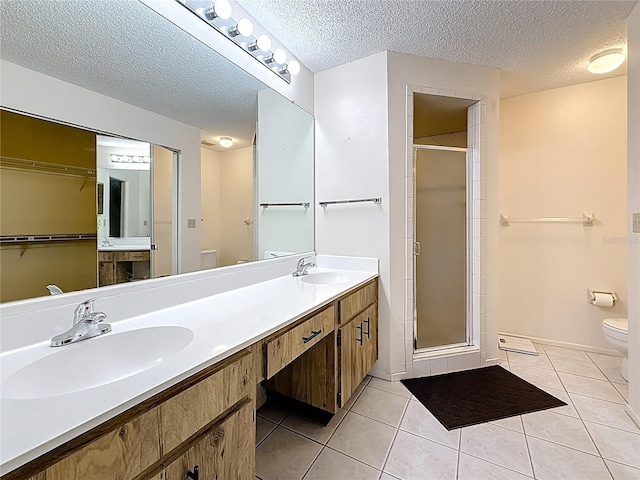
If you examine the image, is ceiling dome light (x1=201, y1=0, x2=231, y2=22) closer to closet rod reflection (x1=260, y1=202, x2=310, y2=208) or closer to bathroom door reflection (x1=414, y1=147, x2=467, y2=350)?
closet rod reflection (x1=260, y1=202, x2=310, y2=208)

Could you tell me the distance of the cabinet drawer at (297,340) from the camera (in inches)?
41.1

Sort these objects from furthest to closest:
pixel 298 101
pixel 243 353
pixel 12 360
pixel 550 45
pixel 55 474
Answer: pixel 298 101 → pixel 550 45 → pixel 243 353 → pixel 12 360 → pixel 55 474

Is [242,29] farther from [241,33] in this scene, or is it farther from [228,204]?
[228,204]

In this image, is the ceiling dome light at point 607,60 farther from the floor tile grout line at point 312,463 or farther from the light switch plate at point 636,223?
the floor tile grout line at point 312,463

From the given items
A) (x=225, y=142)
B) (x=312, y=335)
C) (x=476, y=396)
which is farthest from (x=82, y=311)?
(x=476, y=396)

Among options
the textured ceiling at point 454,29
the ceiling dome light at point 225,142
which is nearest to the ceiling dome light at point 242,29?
the textured ceiling at point 454,29

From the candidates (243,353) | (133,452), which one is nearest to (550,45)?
(243,353)

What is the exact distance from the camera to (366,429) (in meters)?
1.60

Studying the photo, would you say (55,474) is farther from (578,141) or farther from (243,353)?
(578,141)

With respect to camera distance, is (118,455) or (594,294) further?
(594,294)

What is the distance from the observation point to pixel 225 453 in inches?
33.0

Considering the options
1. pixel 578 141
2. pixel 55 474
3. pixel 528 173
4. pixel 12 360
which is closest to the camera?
pixel 55 474

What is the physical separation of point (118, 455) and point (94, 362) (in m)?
0.38

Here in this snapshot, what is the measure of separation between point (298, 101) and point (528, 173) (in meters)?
2.20
